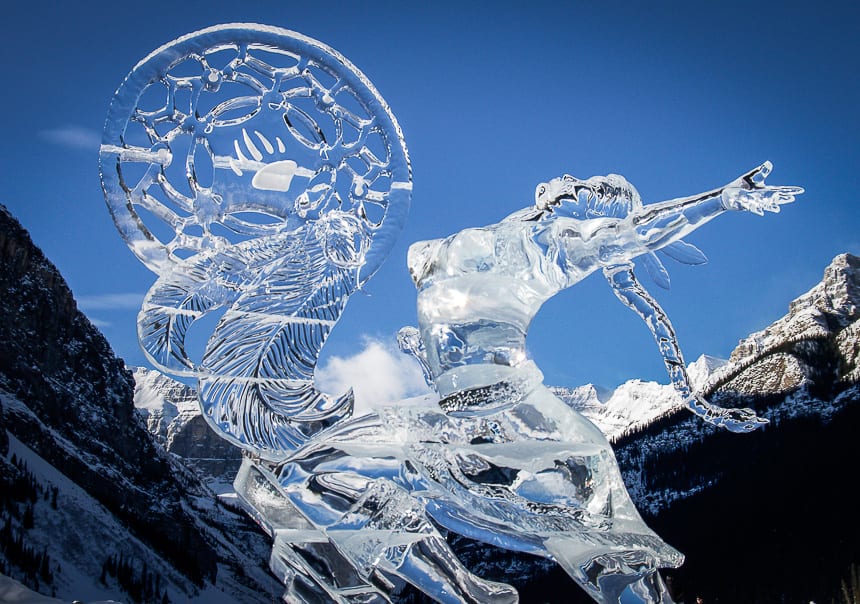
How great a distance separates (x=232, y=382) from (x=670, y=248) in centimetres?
229

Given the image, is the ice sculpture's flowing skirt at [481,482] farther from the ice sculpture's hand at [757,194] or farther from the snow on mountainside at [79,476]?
the snow on mountainside at [79,476]

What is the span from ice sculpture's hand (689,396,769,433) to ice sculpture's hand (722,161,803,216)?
957 millimetres

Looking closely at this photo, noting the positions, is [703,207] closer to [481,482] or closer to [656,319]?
[656,319]

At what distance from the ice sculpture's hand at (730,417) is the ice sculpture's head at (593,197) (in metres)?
1.03

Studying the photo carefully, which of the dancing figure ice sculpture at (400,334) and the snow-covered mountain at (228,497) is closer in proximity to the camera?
the dancing figure ice sculpture at (400,334)

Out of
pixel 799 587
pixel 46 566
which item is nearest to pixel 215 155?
pixel 799 587

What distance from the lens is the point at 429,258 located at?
→ 4.17 meters

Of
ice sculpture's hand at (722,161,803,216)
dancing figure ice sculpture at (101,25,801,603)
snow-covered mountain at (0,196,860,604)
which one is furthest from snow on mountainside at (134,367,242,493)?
ice sculpture's hand at (722,161,803,216)

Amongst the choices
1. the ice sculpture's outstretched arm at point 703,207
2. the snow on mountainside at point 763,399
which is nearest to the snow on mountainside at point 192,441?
the snow on mountainside at point 763,399

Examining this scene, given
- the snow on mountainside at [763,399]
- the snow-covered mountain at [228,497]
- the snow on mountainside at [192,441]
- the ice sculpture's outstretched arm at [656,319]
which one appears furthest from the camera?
the snow on mountainside at [192,441]

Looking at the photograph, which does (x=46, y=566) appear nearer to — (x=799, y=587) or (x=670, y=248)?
(x=799, y=587)

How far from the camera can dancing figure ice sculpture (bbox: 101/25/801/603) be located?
3635mm

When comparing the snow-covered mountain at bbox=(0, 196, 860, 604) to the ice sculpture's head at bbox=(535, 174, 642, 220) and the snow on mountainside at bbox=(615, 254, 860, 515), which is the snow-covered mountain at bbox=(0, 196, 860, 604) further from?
the ice sculpture's head at bbox=(535, 174, 642, 220)

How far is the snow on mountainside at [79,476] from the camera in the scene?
45656 mm
